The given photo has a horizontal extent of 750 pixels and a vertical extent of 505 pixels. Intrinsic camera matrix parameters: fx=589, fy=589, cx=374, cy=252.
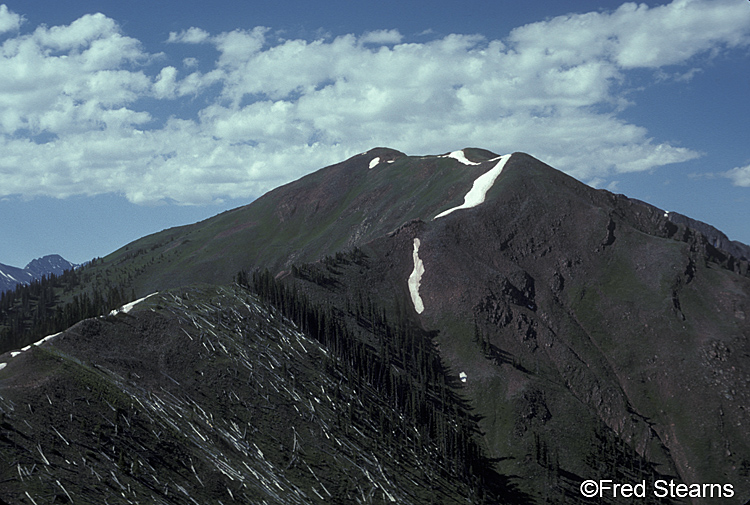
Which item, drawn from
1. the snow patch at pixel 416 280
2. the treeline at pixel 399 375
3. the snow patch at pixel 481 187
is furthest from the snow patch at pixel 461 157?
the treeline at pixel 399 375

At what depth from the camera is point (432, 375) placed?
107 m

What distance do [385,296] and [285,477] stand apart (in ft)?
193

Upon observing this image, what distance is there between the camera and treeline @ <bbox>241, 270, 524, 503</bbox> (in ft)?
294

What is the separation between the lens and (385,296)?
416 feet

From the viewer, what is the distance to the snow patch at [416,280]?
126m

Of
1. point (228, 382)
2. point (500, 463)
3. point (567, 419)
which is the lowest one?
point (500, 463)

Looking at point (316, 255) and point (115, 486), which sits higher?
point (316, 255)

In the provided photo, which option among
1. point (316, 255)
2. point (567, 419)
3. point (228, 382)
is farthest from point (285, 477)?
point (316, 255)

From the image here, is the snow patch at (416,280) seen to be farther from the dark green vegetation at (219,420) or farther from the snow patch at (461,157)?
the snow patch at (461,157)

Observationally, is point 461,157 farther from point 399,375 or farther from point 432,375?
point 399,375

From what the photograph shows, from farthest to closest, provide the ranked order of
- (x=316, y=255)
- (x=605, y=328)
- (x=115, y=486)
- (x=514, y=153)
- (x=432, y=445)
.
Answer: (x=316, y=255) < (x=514, y=153) < (x=605, y=328) < (x=432, y=445) < (x=115, y=486)

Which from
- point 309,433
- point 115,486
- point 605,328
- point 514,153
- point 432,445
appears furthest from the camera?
point 514,153

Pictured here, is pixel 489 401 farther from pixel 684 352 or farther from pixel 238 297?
pixel 238 297

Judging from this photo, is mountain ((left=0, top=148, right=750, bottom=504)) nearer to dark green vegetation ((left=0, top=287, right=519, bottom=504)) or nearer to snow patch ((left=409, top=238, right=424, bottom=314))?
dark green vegetation ((left=0, top=287, right=519, bottom=504))
